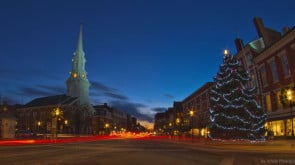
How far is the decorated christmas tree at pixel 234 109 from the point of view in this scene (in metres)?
37.4

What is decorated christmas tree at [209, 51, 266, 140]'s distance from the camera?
1471 inches

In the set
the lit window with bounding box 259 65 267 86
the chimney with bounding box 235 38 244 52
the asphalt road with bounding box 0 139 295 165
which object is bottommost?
the asphalt road with bounding box 0 139 295 165

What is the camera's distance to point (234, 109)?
38.1 metres

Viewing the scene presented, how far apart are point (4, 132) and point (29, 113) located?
69221 millimetres

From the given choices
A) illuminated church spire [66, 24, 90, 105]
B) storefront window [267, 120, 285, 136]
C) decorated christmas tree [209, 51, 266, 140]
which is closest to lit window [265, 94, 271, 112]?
storefront window [267, 120, 285, 136]

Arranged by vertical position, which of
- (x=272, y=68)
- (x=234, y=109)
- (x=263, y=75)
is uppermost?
(x=272, y=68)

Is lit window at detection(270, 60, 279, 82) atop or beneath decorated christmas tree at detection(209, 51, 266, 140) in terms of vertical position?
atop

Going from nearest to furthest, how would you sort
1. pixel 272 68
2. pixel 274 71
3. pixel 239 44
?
pixel 274 71, pixel 272 68, pixel 239 44

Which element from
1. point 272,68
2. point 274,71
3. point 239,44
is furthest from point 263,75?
point 239,44

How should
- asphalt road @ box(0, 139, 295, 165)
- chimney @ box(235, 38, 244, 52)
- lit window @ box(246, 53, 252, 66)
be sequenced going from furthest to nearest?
1. chimney @ box(235, 38, 244, 52)
2. lit window @ box(246, 53, 252, 66)
3. asphalt road @ box(0, 139, 295, 165)

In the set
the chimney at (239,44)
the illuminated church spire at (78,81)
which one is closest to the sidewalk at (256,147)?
the chimney at (239,44)

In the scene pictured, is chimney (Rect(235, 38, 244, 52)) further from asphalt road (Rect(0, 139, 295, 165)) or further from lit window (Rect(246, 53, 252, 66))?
asphalt road (Rect(0, 139, 295, 165))

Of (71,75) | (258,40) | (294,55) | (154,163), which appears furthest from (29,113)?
(154,163)

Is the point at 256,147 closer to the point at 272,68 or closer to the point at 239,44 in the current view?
the point at 272,68
